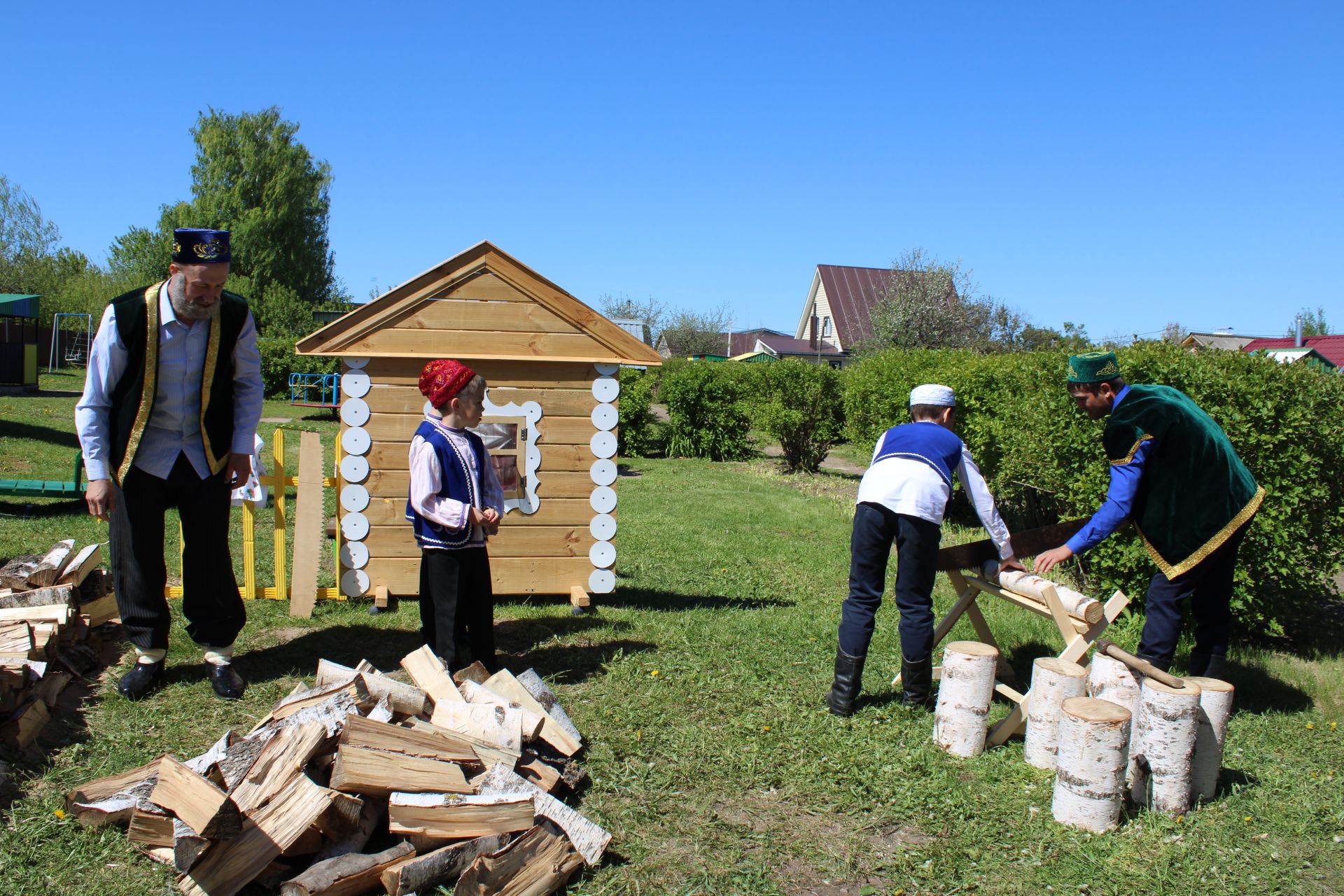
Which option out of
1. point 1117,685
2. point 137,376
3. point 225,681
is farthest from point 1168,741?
point 137,376

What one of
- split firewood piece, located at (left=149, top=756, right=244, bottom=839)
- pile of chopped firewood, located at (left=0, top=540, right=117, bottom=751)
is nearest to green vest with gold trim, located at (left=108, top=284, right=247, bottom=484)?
pile of chopped firewood, located at (left=0, top=540, right=117, bottom=751)

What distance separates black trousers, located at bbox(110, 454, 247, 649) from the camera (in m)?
4.36

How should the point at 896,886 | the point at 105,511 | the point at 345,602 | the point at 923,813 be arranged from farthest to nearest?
the point at 345,602, the point at 105,511, the point at 923,813, the point at 896,886

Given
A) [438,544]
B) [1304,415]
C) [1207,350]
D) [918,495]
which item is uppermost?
[1207,350]

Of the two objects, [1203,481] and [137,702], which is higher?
[1203,481]

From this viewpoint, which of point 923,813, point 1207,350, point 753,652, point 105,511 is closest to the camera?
point 923,813

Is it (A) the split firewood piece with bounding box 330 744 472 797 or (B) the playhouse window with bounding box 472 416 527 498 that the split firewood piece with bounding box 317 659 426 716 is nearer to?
(A) the split firewood piece with bounding box 330 744 472 797

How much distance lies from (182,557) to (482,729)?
192 cm

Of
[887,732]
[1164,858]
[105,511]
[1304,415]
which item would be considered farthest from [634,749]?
[1304,415]

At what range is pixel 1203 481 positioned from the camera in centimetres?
443

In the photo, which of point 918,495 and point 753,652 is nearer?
point 918,495

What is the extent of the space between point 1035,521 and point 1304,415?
153 inches

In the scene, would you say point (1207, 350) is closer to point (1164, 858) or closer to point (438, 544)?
point (1164, 858)

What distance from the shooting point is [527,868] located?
3.04 metres
